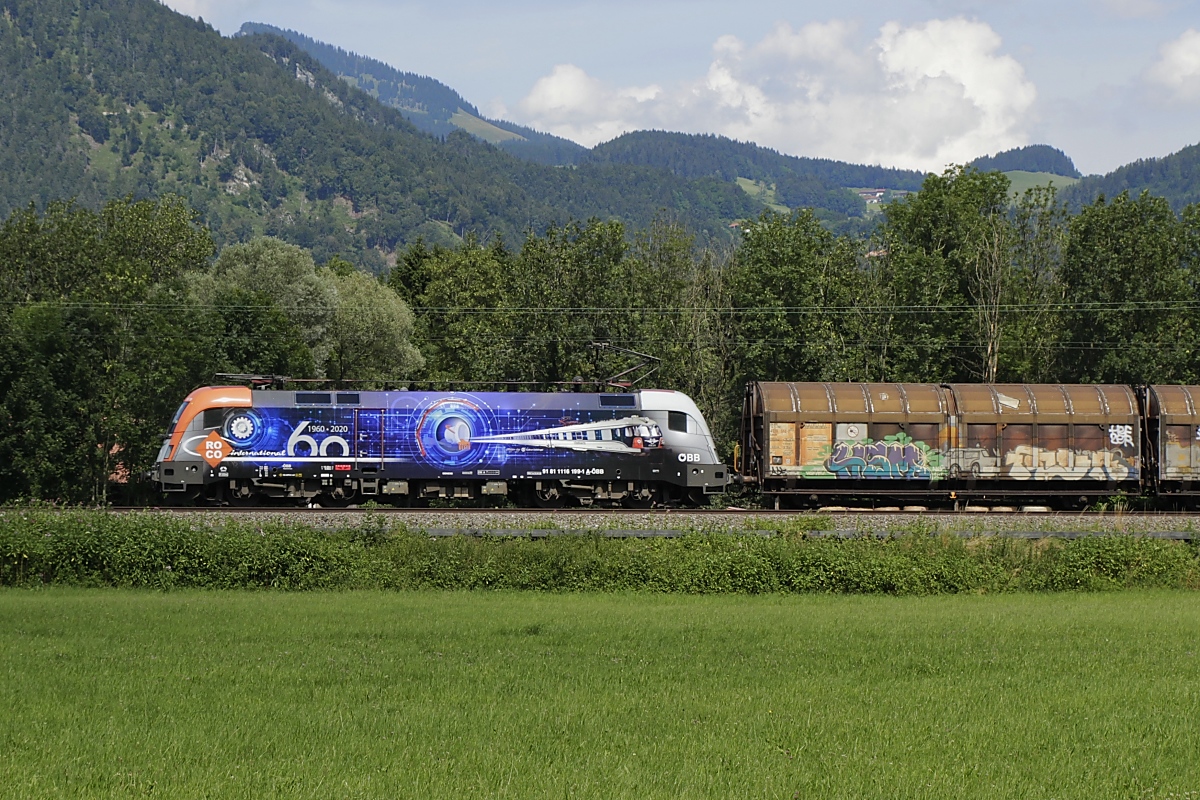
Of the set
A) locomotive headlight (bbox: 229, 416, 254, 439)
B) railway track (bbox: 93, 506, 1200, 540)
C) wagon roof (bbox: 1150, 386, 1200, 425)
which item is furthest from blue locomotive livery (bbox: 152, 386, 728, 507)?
wagon roof (bbox: 1150, 386, 1200, 425)

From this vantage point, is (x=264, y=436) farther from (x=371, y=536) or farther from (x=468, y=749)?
(x=468, y=749)

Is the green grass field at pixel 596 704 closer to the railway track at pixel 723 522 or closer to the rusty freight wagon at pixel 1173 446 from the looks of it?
the railway track at pixel 723 522

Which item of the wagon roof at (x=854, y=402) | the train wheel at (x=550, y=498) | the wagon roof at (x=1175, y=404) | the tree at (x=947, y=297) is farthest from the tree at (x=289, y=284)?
the wagon roof at (x=1175, y=404)

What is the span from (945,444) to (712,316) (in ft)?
78.7

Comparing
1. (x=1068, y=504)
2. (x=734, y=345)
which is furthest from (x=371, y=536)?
(x=734, y=345)

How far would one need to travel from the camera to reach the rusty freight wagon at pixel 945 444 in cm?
3519

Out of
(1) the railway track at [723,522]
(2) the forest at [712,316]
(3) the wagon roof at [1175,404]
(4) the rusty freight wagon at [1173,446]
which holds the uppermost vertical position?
(2) the forest at [712,316]

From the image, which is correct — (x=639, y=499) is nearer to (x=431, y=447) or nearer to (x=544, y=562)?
(x=431, y=447)

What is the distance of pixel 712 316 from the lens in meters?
58.1

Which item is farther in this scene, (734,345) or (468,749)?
(734,345)

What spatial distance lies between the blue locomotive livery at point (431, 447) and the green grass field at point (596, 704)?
16.8 m

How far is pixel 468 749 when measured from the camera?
9.31 metres

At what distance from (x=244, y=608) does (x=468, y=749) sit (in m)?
9.95

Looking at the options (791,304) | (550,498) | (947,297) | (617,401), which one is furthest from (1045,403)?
(947,297)
